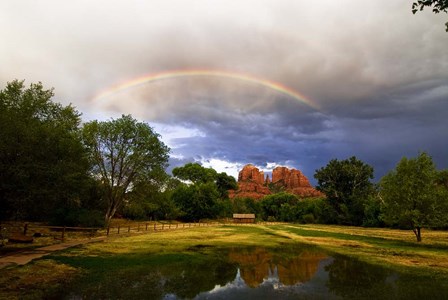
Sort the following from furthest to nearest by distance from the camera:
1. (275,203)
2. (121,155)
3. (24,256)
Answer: (275,203), (121,155), (24,256)

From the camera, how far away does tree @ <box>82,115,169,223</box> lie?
55162 millimetres

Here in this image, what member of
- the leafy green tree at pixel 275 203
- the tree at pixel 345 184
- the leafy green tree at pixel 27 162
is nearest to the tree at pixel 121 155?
the leafy green tree at pixel 27 162

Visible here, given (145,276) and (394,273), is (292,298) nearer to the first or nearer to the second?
(145,276)

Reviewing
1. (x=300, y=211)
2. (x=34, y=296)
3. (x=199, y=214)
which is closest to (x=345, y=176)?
(x=300, y=211)

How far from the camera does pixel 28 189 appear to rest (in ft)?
77.9

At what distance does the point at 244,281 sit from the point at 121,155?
148 feet

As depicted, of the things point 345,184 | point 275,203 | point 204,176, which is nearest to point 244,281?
point 345,184

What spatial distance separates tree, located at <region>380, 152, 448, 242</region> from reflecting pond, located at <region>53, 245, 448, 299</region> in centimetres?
1840

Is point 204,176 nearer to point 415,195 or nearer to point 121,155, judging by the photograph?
point 121,155

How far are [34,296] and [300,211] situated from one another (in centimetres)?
10955

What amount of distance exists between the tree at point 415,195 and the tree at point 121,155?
125 feet


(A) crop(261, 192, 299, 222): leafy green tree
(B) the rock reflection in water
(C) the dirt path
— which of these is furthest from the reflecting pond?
(A) crop(261, 192, 299, 222): leafy green tree

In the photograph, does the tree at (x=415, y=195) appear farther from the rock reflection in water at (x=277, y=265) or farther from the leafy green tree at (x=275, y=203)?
the leafy green tree at (x=275, y=203)

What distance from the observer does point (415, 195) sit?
1464 inches
